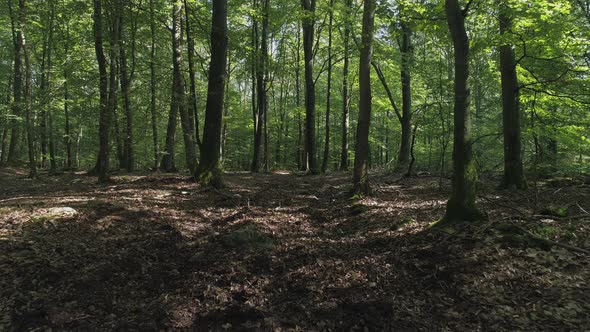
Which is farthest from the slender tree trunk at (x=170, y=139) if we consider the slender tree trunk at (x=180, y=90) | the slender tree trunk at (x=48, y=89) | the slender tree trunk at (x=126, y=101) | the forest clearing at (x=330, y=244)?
the slender tree trunk at (x=48, y=89)

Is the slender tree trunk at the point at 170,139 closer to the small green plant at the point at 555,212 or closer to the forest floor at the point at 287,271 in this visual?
the forest floor at the point at 287,271

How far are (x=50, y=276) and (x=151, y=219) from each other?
9.22 feet

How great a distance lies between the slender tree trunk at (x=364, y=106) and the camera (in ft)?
33.2

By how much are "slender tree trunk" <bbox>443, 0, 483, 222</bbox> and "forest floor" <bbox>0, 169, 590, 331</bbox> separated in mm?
430

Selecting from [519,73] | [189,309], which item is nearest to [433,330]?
[189,309]

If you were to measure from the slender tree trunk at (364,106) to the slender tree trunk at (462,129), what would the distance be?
4.07 m

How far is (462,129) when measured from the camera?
601 centimetres

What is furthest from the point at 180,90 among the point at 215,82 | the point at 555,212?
the point at 555,212

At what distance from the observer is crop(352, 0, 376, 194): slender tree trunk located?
399 inches

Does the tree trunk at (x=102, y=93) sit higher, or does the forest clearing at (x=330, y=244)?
the tree trunk at (x=102, y=93)

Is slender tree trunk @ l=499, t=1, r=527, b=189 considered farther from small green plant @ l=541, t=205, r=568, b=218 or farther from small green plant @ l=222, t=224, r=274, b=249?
small green plant @ l=222, t=224, r=274, b=249

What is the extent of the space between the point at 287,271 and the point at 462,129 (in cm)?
385

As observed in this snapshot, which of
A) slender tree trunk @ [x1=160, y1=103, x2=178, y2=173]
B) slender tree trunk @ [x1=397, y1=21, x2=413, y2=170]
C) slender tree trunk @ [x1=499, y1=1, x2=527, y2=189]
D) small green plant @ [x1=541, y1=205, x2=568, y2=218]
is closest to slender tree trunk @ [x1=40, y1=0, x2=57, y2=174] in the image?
slender tree trunk @ [x1=160, y1=103, x2=178, y2=173]

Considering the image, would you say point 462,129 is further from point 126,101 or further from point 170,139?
point 126,101
